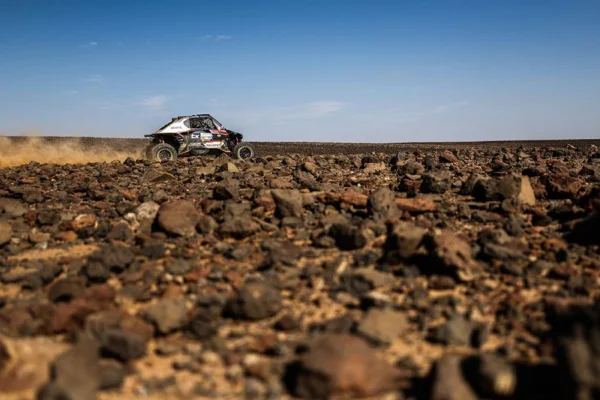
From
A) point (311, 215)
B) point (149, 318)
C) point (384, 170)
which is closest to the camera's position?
point (149, 318)

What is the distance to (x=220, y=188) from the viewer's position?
860 cm

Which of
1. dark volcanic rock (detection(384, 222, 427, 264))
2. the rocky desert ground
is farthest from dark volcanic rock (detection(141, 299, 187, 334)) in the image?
dark volcanic rock (detection(384, 222, 427, 264))

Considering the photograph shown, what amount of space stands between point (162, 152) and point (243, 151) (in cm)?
302

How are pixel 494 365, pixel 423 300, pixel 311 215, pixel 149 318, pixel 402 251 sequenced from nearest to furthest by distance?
pixel 494 365 < pixel 149 318 < pixel 423 300 < pixel 402 251 < pixel 311 215

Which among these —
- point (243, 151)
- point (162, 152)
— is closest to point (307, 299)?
point (162, 152)

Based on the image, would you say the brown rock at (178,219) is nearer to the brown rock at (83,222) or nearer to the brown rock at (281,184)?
the brown rock at (83,222)

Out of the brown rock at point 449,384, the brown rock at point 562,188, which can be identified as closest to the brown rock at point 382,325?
the brown rock at point 449,384

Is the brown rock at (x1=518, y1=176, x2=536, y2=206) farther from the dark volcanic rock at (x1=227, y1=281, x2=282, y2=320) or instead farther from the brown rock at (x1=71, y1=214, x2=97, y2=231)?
the brown rock at (x1=71, y1=214, x2=97, y2=231)

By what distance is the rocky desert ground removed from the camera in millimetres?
3033

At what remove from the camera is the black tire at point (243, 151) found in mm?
18484

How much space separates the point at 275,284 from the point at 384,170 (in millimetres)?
9520

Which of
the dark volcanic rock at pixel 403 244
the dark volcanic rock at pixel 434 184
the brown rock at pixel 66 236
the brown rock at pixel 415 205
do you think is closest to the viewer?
the dark volcanic rock at pixel 403 244

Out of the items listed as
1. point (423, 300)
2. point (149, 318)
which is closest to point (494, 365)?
point (423, 300)

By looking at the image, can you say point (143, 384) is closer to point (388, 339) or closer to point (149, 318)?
point (149, 318)
